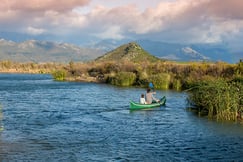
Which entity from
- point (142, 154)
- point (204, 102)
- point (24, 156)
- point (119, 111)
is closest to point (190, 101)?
point (204, 102)

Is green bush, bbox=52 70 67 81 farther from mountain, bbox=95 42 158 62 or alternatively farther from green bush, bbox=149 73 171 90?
mountain, bbox=95 42 158 62

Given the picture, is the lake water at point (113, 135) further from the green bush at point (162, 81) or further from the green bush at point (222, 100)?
the green bush at point (162, 81)

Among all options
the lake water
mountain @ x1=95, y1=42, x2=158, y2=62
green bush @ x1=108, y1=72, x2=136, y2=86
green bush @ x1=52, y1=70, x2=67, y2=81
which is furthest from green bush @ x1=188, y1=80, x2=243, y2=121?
mountain @ x1=95, y1=42, x2=158, y2=62

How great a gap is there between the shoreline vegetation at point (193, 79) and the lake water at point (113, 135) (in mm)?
1566

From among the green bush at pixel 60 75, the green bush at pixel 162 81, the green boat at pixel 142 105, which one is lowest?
the green boat at pixel 142 105

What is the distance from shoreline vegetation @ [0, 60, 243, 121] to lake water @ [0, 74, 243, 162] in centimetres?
157

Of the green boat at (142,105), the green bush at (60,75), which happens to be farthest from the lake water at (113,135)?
the green bush at (60,75)

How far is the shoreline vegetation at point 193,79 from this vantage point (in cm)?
2727

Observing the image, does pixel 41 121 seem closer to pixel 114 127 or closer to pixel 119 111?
pixel 114 127

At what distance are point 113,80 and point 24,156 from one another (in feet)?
163

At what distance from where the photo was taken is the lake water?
1795 cm

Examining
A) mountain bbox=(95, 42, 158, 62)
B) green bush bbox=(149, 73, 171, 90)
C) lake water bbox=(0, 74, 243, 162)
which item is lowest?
lake water bbox=(0, 74, 243, 162)

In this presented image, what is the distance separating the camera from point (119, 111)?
108ft

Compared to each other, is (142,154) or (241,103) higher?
(241,103)
